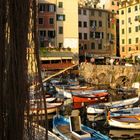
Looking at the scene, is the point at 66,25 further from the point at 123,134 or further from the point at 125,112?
the point at 123,134

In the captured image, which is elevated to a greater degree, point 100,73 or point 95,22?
point 95,22

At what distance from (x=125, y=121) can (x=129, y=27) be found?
4871 cm

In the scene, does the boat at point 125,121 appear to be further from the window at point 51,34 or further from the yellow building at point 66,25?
the window at point 51,34

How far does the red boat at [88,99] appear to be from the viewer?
31.8 meters

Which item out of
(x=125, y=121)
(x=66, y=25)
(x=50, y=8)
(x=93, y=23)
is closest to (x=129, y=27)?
(x=93, y=23)

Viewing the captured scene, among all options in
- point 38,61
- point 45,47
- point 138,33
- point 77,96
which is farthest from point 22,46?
point 138,33

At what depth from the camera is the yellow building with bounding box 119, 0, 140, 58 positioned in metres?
67.8

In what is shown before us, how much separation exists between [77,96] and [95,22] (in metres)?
40.5

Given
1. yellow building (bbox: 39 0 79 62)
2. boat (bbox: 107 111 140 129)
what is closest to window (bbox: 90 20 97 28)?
yellow building (bbox: 39 0 79 62)

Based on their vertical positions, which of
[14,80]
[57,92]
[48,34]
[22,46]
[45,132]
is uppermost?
[48,34]

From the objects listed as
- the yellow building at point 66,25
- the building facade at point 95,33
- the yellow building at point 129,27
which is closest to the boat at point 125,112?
the yellow building at point 66,25

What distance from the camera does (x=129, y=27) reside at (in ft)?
229

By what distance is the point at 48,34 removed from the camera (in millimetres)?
60125

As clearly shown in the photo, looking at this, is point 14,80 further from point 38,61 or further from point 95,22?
point 95,22
